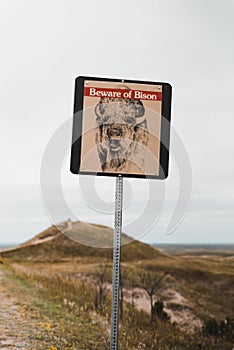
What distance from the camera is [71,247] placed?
11.2ft

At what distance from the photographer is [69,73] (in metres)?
3.24

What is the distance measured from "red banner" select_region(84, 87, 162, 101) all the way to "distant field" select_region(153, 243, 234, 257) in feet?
4.56

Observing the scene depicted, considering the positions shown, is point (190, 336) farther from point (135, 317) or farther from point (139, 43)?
point (139, 43)

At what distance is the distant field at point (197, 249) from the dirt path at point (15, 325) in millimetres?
920

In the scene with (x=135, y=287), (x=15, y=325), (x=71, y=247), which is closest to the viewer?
(x=15, y=325)

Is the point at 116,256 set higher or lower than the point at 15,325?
higher

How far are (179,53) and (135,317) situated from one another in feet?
5.49

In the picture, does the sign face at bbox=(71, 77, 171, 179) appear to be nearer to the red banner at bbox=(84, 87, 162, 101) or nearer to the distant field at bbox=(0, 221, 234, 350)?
the red banner at bbox=(84, 87, 162, 101)

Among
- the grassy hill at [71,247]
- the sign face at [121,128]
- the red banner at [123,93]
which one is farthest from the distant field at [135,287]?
the red banner at [123,93]

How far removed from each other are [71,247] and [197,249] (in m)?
0.82

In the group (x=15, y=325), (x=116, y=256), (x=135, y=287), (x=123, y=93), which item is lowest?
(x=15, y=325)

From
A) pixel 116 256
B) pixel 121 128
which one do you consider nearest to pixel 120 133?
pixel 121 128

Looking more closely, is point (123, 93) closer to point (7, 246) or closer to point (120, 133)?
point (120, 133)

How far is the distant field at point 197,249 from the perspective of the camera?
3.32 metres
